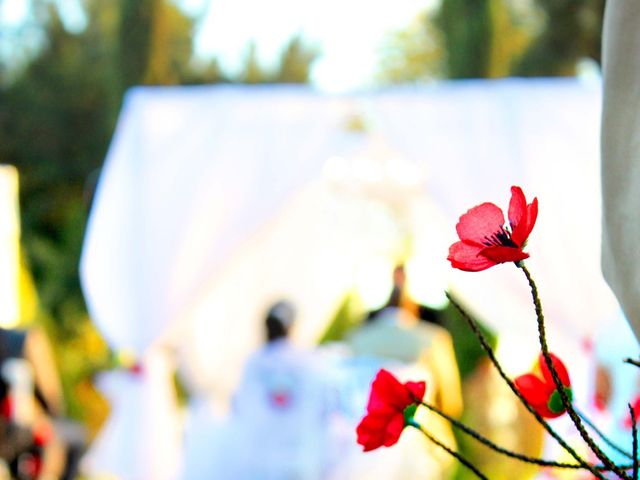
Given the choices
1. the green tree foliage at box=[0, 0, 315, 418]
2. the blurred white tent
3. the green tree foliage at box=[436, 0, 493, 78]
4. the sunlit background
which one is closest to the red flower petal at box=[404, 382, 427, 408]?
the sunlit background


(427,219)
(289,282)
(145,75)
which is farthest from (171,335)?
(145,75)

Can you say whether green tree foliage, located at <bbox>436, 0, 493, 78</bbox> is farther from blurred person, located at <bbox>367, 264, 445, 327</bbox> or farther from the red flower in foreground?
the red flower in foreground

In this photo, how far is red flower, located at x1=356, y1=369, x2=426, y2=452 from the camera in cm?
153

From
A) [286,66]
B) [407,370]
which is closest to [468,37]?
[407,370]

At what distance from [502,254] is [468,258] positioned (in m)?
0.04

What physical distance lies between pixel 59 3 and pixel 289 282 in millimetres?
16283

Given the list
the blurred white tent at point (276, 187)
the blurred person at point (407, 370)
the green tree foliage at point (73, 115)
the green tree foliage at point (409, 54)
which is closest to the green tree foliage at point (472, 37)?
the blurred white tent at point (276, 187)

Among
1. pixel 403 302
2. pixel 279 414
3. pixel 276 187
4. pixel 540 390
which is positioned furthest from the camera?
pixel 403 302

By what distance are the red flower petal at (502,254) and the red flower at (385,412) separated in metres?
0.21

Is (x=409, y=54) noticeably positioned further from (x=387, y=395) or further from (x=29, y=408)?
(x=387, y=395)

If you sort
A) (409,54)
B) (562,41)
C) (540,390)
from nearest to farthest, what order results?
(540,390), (562,41), (409,54)

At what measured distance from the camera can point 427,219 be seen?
30.5ft

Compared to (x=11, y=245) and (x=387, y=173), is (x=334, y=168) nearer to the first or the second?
(x=387, y=173)

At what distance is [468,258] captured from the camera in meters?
1.44
